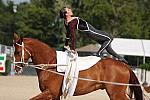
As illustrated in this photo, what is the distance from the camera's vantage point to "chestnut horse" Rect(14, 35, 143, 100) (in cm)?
869

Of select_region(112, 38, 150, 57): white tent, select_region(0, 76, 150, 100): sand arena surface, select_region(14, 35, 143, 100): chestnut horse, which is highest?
select_region(14, 35, 143, 100): chestnut horse

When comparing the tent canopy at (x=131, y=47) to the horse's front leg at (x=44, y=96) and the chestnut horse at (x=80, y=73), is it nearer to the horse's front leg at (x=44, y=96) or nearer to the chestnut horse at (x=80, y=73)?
the chestnut horse at (x=80, y=73)

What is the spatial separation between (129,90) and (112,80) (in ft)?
2.40

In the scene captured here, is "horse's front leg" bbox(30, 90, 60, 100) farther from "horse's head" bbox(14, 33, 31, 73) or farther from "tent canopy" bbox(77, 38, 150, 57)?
"tent canopy" bbox(77, 38, 150, 57)

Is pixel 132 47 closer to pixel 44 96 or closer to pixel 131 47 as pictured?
pixel 131 47

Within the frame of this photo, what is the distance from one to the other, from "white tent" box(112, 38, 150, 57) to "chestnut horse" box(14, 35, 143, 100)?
22.6 meters

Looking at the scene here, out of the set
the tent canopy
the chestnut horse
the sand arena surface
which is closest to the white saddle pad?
the chestnut horse

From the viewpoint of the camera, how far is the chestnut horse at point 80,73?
869 cm

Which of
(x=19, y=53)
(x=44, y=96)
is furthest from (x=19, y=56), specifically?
(x=44, y=96)

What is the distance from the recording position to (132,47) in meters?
33.0

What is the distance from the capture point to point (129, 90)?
948cm

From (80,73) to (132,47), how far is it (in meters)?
24.5

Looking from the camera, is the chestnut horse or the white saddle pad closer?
the chestnut horse

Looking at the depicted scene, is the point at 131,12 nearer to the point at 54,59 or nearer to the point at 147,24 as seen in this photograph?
the point at 147,24
